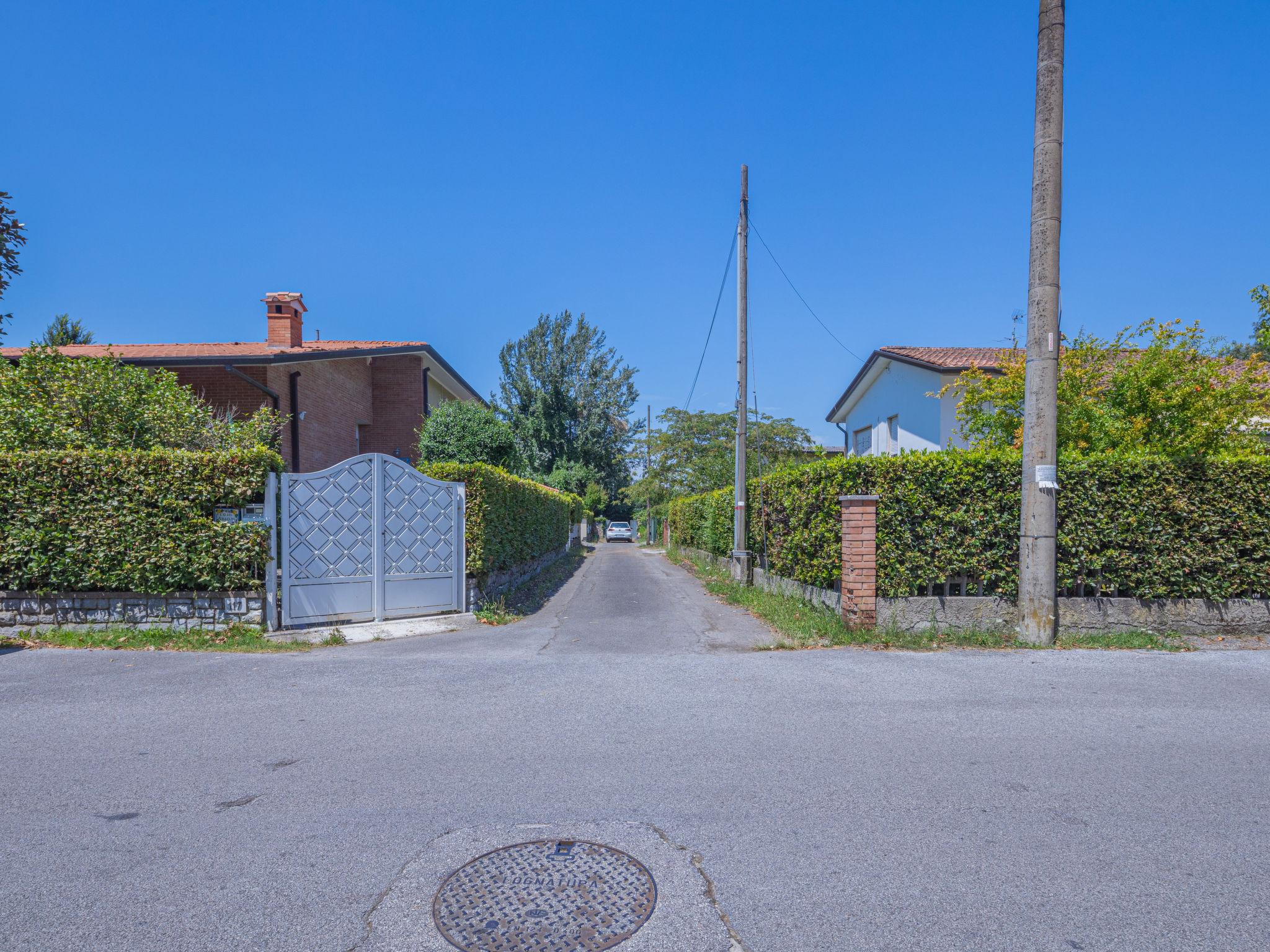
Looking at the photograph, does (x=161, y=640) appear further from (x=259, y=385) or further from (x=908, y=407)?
(x=908, y=407)

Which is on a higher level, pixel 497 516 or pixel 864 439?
pixel 864 439

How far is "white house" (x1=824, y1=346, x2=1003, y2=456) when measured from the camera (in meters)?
18.0

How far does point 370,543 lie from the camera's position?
31.1 feet

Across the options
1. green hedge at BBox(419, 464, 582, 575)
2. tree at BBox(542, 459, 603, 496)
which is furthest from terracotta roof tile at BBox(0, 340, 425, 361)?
tree at BBox(542, 459, 603, 496)

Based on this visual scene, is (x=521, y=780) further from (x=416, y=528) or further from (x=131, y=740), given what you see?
(x=416, y=528)

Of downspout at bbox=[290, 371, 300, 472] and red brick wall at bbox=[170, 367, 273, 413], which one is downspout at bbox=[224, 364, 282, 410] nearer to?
red brick wall at bbox=[170, 367, 273, 413]

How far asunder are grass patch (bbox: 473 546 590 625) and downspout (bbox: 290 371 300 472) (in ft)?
18.2

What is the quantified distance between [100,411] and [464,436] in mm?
8188

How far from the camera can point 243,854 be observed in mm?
3254

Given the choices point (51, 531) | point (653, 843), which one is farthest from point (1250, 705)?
point (51, 531)

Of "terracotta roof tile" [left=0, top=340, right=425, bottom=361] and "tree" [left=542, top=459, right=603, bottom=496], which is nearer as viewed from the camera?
"terracotta roof tile" [left=0, top=340, right=425, bottom=361]

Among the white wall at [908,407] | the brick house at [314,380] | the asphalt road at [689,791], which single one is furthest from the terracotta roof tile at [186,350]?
the white wall at [908,407]

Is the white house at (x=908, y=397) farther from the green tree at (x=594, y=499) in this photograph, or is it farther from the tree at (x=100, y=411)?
the green tree at (x=594, y=499)

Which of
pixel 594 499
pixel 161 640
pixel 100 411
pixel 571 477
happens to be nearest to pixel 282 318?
pixel 100 411
